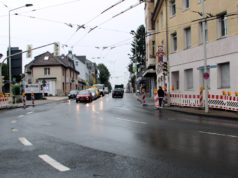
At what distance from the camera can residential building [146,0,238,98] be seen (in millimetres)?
22922

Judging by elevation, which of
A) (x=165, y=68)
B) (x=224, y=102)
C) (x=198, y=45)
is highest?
(x=198, y=45)

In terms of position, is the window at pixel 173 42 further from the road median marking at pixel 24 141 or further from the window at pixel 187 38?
the road median marking at pixel 24 141

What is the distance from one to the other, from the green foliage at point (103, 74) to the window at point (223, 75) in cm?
15750

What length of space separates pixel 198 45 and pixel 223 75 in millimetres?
4052

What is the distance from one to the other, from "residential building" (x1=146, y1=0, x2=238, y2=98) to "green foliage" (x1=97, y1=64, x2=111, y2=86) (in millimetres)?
145077

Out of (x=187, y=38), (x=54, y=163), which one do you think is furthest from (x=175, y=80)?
(x=54, y=163)

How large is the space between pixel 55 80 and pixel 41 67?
13.9ft

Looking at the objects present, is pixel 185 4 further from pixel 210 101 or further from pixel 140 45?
pixel 140 45

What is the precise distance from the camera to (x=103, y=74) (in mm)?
186125

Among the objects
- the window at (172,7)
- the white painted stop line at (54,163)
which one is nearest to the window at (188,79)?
the window at (172,7)

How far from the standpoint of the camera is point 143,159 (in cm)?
766

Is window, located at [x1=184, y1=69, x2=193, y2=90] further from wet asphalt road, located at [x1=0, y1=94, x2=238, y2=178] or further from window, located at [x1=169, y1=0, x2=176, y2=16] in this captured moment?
wet asphalt road, located at [x1=0, y1=94, x2=238, y2=178]

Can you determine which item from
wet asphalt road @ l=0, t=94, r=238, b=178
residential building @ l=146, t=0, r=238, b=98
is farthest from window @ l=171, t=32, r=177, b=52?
wet asphalt road @ l=0, t=94, r=238, b=178

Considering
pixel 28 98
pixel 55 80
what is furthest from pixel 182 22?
pixel 55 80
